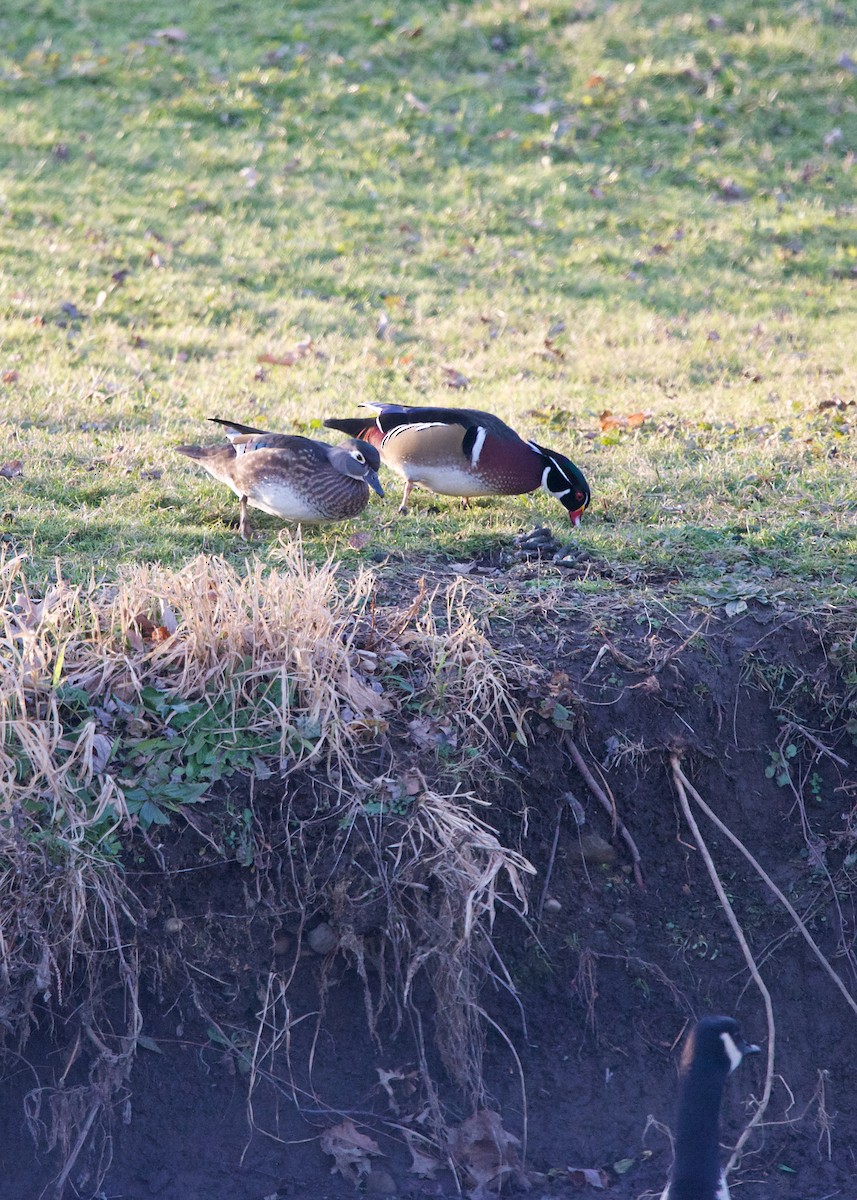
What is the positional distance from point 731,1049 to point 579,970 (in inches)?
26.7

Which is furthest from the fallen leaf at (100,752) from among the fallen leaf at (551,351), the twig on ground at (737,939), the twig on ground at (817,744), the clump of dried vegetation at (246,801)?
the fallen leaf at (551,351)

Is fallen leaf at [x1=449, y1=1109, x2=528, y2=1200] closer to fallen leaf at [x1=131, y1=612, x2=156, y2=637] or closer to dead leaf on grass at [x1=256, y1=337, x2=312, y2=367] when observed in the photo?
fallen leaf at [x1=131, y1=612, x2=156, y2=637]

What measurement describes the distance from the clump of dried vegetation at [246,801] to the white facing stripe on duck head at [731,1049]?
77 cm

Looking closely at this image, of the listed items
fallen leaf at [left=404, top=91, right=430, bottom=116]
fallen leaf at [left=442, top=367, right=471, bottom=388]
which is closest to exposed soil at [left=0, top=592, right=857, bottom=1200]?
fallen leaf at [left=442, top=367, right=471, bottom=388]

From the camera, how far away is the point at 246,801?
13.3 feet

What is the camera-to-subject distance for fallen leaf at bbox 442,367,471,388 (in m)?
8.39

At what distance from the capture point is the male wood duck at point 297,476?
5.40 m

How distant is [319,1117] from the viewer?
3961mm

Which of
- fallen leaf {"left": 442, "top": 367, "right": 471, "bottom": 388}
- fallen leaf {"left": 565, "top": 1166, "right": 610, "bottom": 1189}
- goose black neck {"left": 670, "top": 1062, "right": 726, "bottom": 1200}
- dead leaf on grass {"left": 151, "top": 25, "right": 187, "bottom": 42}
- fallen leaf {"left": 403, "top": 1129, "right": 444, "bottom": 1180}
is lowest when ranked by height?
fallen leaf {"left": 565, "top": 1166, "right": 610, "bottom": 1189}

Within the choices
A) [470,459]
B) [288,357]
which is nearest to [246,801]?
[470,459]

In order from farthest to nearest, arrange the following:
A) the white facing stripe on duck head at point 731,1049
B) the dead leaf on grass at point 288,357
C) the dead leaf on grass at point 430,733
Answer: the dead leaf on grass at point 288,357, the dead leaf on grass at point 430,733, the white facing stripe on duck head at point 731,1049

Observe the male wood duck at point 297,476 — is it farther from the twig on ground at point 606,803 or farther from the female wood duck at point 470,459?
the twig on ground at point 606,803

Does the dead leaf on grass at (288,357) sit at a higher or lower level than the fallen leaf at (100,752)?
lower

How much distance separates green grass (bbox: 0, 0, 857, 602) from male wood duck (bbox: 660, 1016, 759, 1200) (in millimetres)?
1895
